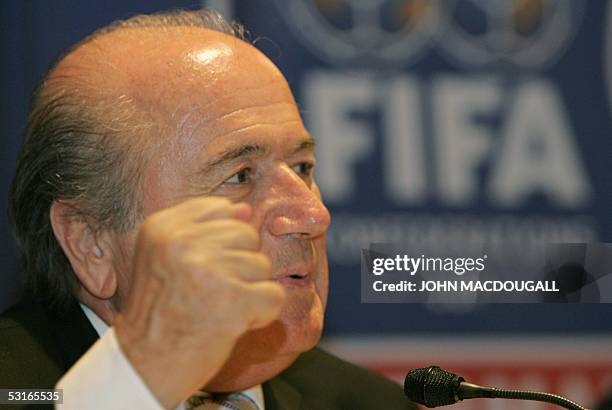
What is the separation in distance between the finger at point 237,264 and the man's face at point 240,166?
16.3 inches

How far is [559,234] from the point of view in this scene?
2.37m

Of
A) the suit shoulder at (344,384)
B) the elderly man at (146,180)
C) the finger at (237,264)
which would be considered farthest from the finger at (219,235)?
the suit shoulder at (344,384)

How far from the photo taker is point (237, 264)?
44.0 inches

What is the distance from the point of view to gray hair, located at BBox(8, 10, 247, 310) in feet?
5.36

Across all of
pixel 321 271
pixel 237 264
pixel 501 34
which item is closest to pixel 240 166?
pixel 321 271

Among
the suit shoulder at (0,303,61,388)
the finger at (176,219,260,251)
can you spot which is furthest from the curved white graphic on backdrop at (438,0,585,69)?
the finger at (176,219,260,251)

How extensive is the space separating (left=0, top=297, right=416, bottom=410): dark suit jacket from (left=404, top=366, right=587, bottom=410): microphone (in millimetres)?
512

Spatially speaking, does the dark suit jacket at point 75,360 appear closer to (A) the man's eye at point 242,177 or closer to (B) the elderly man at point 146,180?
(B) the elderly man at point 146,180

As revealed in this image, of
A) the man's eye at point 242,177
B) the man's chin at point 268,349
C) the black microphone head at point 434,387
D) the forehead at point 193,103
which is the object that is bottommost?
the man's chin at point 268,349

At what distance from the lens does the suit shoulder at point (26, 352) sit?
5.07 feet

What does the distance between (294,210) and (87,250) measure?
0.37m

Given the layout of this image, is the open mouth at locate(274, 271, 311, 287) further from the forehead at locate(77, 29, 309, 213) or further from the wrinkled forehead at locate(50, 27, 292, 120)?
the wrinkled forehead at locate(50, 27, 292, 120)

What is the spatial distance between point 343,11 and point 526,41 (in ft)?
1.47

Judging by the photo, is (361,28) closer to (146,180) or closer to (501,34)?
(501,34)
